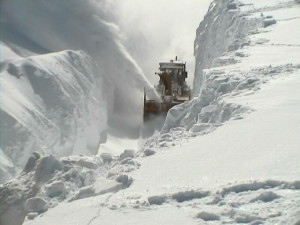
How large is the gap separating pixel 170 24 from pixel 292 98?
64.4 feet

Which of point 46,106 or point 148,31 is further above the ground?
point 148,31

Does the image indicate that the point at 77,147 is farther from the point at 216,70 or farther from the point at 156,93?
the point at 216,70

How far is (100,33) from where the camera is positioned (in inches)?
861

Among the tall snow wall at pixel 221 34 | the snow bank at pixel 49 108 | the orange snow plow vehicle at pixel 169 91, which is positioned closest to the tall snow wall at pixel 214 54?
the tall snow wall at pixel 221 34

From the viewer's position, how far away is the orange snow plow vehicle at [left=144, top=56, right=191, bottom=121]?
15.1 metres

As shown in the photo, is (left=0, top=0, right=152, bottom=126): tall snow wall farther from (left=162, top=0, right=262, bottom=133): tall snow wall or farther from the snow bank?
(left=162, top=0, right=262, bottom=133): tall snow wall

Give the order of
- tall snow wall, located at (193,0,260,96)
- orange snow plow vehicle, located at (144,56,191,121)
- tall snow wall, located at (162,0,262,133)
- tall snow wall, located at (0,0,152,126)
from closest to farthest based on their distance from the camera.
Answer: tall snow wall, located at (162,0,262,133) < tall snow wall, located at (193,0,260,96) < orange snow plow vehicle, located at (144,56,191,121) < tall snow wall, located at (0,0,152,126)

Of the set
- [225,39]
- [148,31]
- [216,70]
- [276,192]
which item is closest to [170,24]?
[148,31]

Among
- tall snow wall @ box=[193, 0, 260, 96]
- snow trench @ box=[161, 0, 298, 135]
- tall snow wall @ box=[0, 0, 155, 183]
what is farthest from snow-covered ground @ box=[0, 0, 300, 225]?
tall snow wall @ box=[0, 0, 155, 183]

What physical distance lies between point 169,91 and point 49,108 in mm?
3474

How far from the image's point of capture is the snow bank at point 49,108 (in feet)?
41.9

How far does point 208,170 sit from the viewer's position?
3979 mm

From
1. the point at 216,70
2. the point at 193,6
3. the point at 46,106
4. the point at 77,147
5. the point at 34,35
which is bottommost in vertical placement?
the point at 216,70

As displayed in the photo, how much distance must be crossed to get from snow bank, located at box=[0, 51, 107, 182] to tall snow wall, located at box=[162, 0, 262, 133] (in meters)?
3.78
